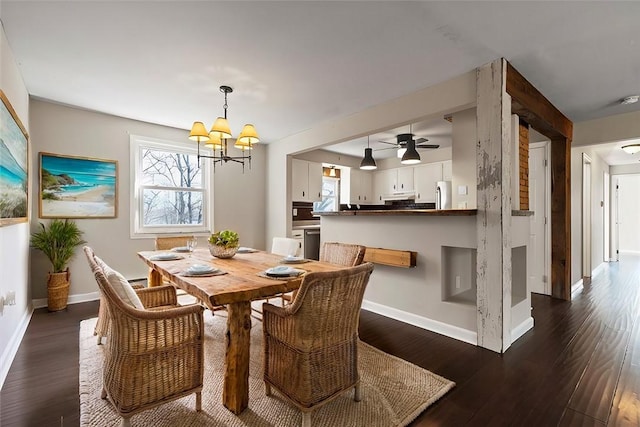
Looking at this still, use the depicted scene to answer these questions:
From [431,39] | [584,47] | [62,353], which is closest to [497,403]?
[431,39]

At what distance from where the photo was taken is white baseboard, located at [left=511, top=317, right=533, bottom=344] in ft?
8.87

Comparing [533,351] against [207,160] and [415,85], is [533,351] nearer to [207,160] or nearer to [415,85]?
[415,85]

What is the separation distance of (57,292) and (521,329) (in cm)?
496

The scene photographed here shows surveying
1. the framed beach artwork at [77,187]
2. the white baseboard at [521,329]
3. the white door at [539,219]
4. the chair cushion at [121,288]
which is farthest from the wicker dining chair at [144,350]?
the white door at [539,219]

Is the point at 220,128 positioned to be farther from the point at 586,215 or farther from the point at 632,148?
the point at 632,148

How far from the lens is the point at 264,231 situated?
5.50m

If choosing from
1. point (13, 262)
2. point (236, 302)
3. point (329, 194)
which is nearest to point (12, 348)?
point (13, 262)

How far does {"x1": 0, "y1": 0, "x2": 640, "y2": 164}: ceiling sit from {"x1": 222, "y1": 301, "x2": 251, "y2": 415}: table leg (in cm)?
190

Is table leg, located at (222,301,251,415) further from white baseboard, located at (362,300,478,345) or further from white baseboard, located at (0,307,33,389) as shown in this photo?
white baseboard, located at (362,300,478,345)

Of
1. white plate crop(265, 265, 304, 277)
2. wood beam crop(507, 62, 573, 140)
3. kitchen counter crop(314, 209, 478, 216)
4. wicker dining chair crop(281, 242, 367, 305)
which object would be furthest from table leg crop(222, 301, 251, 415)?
wood beam crop(507, 62, 573, 140)

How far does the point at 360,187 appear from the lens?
711 centimetres

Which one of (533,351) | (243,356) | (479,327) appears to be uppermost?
(243,356)

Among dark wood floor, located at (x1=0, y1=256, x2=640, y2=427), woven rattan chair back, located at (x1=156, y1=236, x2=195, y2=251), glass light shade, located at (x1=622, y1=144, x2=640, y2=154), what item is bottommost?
dark wood floor, located at (x1=0, y1=256, x2=640, y2=427)

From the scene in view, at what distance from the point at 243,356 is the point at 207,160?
12.6 feet
